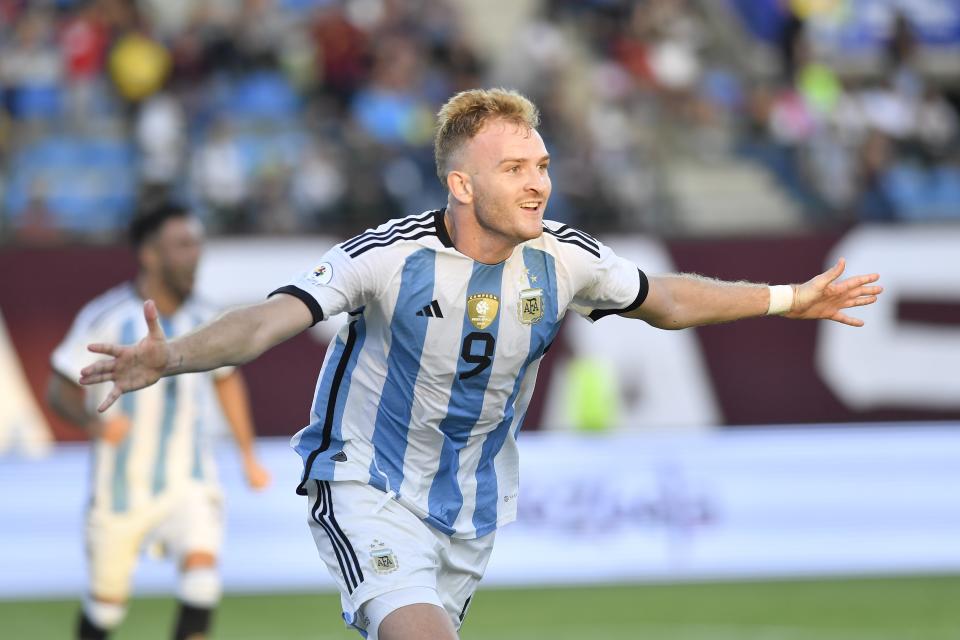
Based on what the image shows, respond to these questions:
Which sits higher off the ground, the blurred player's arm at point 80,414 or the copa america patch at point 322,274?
the copa america patch at point 322,274

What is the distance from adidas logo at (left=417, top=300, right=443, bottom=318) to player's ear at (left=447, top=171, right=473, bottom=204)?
0.39 metres

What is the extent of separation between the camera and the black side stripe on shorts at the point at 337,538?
18.2 ft

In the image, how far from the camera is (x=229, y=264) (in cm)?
1366

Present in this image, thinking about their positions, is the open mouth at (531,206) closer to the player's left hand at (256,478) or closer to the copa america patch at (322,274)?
the copa america patch at (322,274)

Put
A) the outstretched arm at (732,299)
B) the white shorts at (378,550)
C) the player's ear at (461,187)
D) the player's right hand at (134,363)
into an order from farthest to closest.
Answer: the outstretched arm at (732,299)
the player's ear at (461,187)
the white shorts at (378,550)
the player's right hand at (134,363)

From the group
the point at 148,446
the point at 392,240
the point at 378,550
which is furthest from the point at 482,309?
the point at 148,446

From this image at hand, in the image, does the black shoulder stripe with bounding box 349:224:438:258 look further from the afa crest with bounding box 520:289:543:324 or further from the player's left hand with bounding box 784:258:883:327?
the player's left hand with bounding box 784:258:883:327

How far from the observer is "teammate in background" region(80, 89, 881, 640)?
549 cm

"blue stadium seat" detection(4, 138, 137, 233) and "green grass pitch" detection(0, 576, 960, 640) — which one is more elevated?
"blue stadium seat" detection(4, 138, 137, 233)

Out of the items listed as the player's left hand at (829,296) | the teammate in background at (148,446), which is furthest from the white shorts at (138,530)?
the player's left hand at (829,296)

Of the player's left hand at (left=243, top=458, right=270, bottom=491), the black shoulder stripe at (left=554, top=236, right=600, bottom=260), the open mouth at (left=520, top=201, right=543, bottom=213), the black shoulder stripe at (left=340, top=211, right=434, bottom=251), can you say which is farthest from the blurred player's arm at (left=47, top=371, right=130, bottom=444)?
the open mouth at (left=520, top=201, right=543, bottom=213)

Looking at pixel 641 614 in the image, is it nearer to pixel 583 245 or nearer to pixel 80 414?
pixel 80 414

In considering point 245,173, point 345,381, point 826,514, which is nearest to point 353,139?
point 245,173

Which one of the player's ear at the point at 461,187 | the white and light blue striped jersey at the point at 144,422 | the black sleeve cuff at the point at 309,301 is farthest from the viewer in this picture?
the white and light blue striped jersey at the point at 144,422
